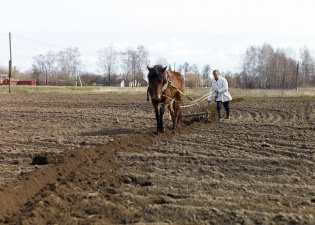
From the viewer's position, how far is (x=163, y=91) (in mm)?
11969

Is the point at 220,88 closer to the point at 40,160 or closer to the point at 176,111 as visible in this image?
the point at 176,111

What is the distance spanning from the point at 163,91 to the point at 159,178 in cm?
524

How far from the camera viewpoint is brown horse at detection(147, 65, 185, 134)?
1144 centimetres

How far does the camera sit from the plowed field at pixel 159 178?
207 inches

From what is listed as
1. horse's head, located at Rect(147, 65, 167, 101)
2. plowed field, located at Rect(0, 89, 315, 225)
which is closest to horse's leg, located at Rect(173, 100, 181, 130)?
plowed field, located at Rect(0, 89, 315, 225)

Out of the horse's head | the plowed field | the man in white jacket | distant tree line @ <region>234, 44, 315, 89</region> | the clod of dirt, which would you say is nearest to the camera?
the plowed field

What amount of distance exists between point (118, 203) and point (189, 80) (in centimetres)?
A: 6010

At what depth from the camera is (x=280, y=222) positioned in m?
4.95

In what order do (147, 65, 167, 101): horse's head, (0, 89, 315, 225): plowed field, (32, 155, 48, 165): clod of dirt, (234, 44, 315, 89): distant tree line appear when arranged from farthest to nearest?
(234, 44, 315, 89): distant tree line
(147, 65, 167, 101): horse's head
(32, 155, 48, 165): clod of dirt
(0, 89, 315, 225): plowed field

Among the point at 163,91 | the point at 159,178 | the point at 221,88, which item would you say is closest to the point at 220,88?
the point at 221,88

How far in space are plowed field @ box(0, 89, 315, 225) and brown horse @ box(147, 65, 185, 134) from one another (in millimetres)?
805

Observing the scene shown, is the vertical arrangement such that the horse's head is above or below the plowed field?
above

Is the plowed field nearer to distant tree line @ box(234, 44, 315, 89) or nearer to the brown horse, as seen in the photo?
the brown horse

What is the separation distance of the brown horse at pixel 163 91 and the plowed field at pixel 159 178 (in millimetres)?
805
